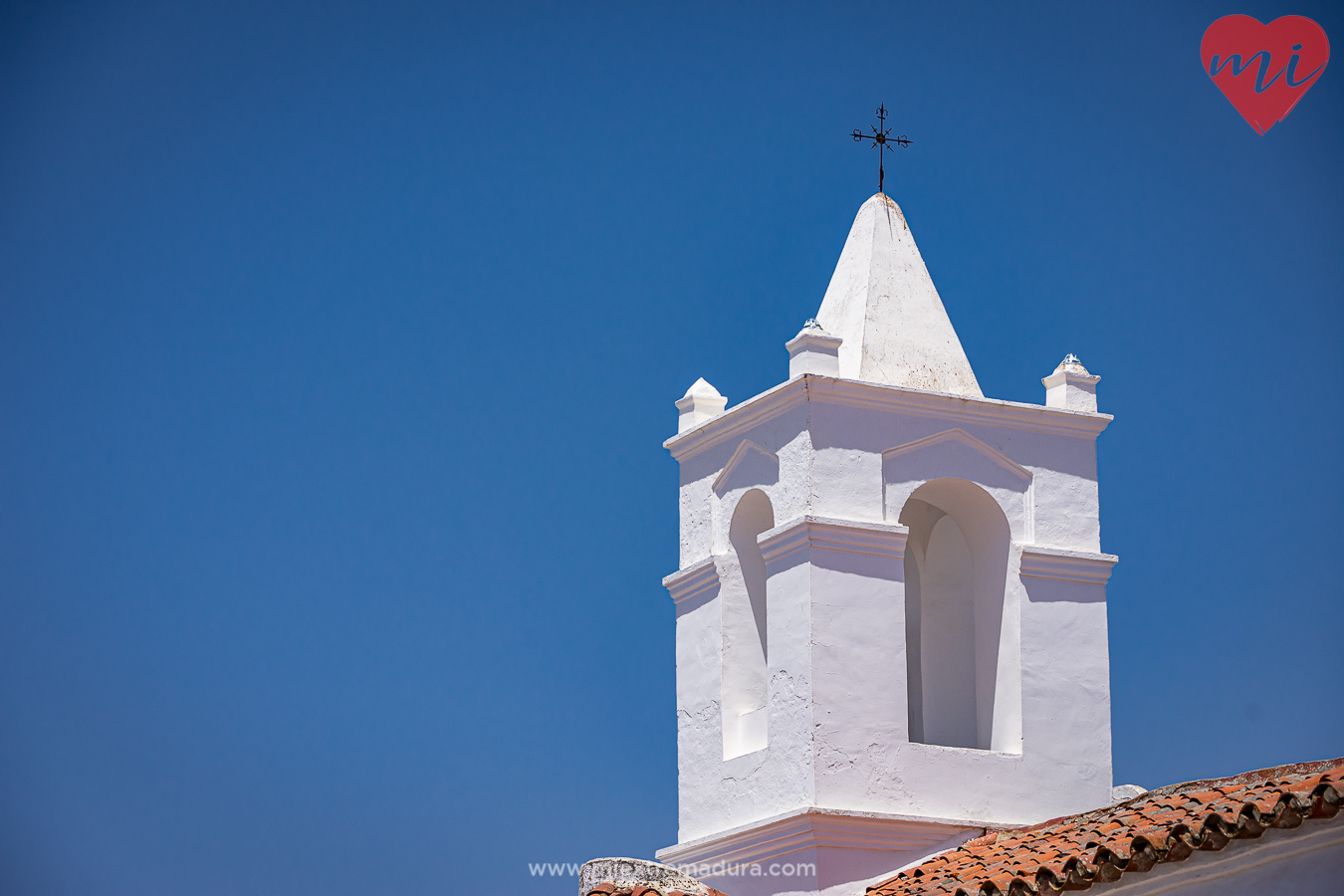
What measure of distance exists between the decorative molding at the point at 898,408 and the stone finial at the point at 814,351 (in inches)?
4.9

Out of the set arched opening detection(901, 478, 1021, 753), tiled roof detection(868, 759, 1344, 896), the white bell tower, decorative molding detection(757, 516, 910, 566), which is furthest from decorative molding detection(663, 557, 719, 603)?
tiled roof detection(868, 759, 1344, 896)

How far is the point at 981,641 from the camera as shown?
38.5ft

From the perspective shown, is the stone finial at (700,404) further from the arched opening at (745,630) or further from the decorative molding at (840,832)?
the decorative molding at (840,832)

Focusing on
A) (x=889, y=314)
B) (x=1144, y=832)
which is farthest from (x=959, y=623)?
(x=1144, y=832)

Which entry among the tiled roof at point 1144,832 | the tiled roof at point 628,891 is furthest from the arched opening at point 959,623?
the tiled roof at point 628,891

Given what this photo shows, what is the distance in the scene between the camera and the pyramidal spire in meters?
11.8

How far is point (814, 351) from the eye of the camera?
1122 cm

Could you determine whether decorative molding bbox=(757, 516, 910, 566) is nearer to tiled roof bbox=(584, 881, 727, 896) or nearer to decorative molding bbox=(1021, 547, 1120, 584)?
decorative molding bbox=(1021, 547, 1120, 584)

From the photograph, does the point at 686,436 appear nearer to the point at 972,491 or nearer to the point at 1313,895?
the point at 972,491

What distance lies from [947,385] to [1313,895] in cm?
512

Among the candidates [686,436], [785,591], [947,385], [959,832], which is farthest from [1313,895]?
[686,436]

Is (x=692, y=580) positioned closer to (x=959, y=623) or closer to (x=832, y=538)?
(x=832, y=538)

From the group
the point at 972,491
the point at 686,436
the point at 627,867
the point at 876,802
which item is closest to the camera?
the point at 627,867

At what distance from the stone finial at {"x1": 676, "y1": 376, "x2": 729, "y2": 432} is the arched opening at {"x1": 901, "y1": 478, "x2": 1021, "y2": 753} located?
1593mm
